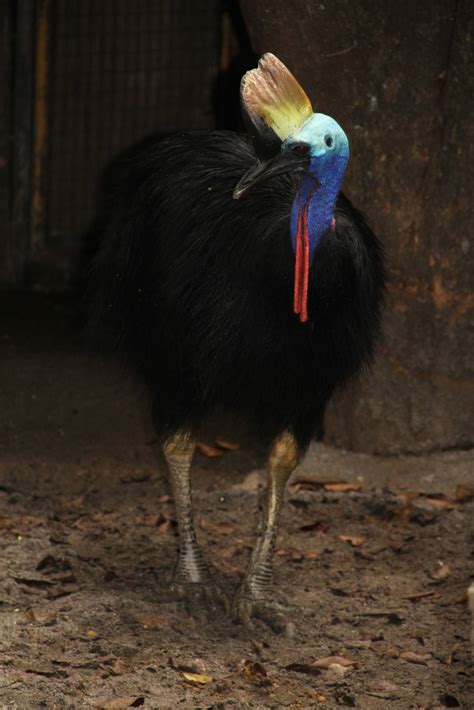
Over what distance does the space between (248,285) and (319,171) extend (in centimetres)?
44

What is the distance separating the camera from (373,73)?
5.10m

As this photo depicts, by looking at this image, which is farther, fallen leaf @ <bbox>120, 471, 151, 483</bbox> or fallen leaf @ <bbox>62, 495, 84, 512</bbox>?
fallen leaf @ <bbox>120, 471, 151, 483</bbox>

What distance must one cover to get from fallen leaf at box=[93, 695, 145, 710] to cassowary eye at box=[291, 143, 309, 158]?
162 cm

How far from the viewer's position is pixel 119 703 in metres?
3.67

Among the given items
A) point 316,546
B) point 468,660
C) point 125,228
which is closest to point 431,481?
point 316,546

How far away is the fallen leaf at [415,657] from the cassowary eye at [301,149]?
163 cm

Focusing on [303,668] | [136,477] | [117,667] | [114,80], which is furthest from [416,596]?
[114,80]

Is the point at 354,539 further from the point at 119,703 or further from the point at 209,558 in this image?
the point at 119,703

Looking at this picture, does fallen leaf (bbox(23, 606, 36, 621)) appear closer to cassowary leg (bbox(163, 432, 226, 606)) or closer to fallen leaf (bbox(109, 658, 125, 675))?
fallen leaf (bbox(109, 658, 125, 675))

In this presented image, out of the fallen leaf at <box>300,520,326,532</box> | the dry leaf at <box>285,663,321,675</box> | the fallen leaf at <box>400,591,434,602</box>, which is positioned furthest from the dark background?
the dry leaf at <box>285,663,321,675</box>

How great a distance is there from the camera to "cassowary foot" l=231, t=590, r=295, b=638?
4.25m

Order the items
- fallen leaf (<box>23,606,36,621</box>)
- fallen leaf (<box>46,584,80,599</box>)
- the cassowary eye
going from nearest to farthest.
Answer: the cassowary eye → fallen leaf (<box>23,606,36,621</box>) → fallen leaf (<box>46,584,80,599</box>)

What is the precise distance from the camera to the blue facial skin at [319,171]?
143 inches

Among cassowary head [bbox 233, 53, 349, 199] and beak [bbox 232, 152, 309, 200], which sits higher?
cassowary head [bbox 233, 53, 349, 199]
